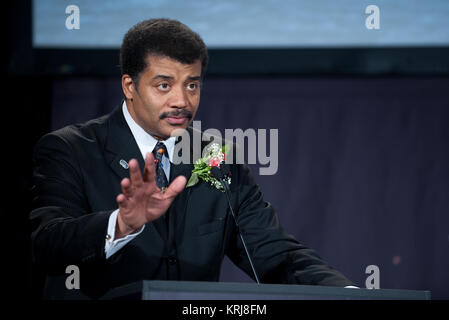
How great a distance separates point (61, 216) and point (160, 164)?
41 centimetres

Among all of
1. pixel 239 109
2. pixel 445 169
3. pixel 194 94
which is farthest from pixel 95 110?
pixel 445 169

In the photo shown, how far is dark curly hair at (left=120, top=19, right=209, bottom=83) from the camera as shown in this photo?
1983 millimetres

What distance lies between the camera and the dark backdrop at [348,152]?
3.18 meters

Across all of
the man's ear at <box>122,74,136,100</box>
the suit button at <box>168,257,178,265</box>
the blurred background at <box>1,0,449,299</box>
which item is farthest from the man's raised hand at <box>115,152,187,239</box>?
the blurred background at <box>1,0,449,299</box>

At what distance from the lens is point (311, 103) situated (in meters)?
3.26

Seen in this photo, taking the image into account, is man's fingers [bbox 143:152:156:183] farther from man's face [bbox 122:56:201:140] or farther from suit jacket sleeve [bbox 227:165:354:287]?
suit jacket sleeve [bbox 227:165:354:287]

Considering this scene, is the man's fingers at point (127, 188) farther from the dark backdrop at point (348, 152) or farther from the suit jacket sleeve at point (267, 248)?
the dark backdrop at point (348, 152)

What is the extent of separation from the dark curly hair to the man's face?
0.02 metres

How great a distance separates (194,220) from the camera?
2.05m

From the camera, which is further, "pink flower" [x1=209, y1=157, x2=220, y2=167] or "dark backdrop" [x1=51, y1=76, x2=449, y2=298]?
"dark backdrop" [x1=51, y1=76, x2=449, y2=298]

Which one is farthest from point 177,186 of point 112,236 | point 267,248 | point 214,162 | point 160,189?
point 267,248

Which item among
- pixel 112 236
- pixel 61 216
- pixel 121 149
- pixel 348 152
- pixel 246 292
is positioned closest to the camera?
pixel 246 292

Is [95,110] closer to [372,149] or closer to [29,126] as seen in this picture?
[29,126]

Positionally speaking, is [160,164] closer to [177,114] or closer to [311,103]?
[177,114]
